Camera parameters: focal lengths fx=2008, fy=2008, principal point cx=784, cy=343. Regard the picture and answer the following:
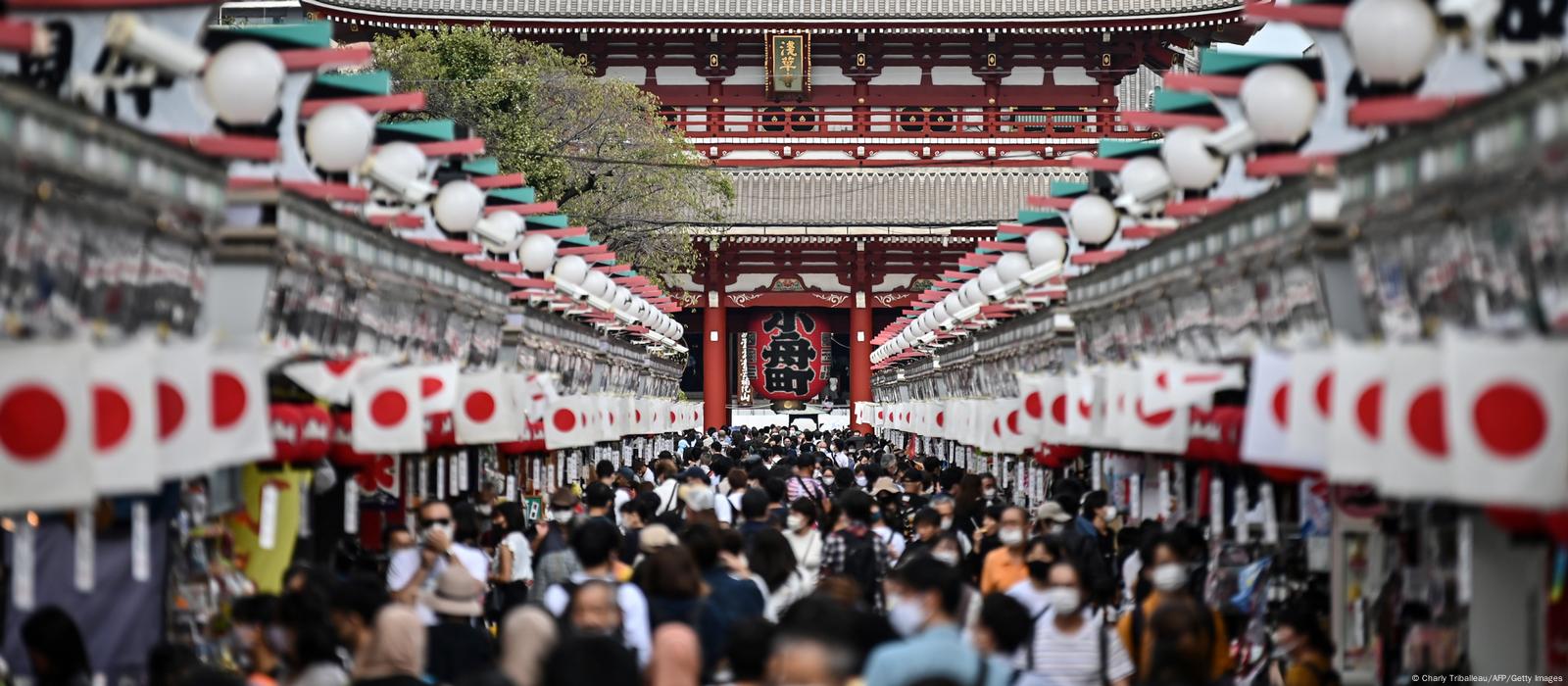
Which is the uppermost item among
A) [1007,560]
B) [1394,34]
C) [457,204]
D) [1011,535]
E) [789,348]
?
[789,348]

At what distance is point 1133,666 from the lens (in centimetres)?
938

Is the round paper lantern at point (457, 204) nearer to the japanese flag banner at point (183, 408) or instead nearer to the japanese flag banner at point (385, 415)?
the japanese flag banner at point (385, 415)

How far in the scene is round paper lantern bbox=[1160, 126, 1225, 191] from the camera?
39.4 feet

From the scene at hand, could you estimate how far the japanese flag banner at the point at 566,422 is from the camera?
1792 cm

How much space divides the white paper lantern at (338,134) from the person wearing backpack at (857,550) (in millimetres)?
3745

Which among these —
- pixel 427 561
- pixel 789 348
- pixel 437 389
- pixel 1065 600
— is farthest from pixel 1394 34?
pixel 789 348

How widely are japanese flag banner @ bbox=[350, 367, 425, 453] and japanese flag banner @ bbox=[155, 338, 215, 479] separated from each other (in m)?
2.85

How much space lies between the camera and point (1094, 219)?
1536 centimetres

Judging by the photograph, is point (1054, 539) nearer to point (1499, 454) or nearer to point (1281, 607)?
point (1281, 607)

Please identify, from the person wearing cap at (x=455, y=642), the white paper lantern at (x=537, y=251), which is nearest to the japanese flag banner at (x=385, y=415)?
the person wearing cap at (x=455, y=642)

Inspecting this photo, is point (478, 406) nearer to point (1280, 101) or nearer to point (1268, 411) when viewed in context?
point (1280, 101)

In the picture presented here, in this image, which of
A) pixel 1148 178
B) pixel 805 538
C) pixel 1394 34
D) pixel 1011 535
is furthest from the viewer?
pixel 1148 178

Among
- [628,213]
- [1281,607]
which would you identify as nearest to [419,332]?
[1281,607]

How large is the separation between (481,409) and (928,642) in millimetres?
7587
